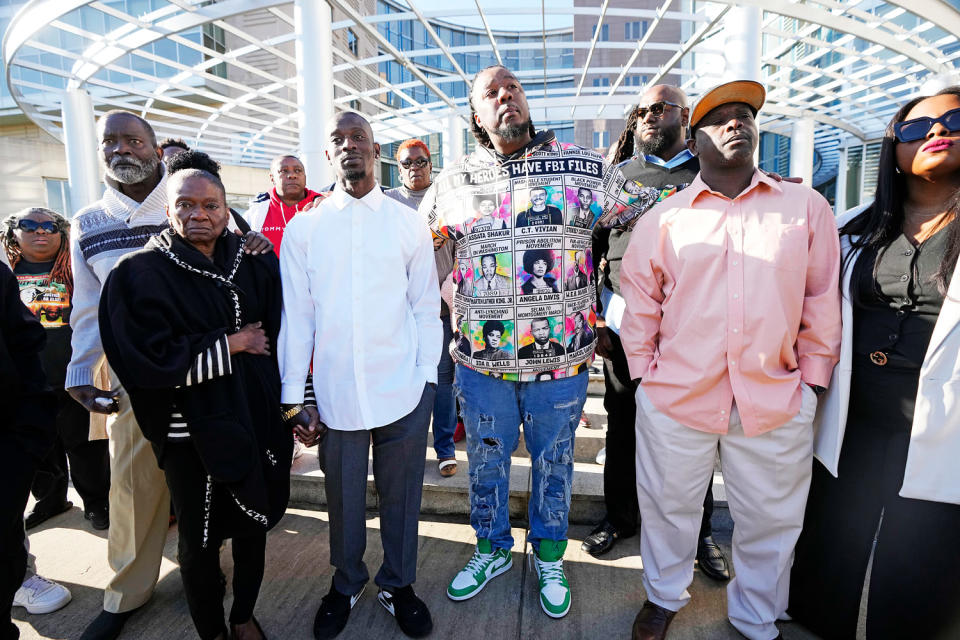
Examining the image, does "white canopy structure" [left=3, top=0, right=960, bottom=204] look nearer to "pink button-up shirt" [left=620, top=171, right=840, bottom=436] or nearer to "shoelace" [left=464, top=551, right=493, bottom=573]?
"pink button-up shirt" [left=620, top=171, right=840, bottom=436]

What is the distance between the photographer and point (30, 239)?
302 centimetres

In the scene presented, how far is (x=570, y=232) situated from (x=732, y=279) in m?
0.67

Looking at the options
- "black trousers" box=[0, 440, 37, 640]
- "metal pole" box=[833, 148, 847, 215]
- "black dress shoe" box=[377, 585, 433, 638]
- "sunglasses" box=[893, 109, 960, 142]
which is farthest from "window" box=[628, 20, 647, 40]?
"black trousers" box=[0, 440, 37, 640]

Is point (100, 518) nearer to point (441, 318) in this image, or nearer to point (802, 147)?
point (441, 318)

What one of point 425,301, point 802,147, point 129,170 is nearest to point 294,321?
point 425,301

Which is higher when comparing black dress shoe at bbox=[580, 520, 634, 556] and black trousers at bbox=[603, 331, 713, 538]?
black trousers at bbox=[603, 331, 713, 538]

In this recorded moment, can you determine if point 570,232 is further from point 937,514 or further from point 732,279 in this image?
point 937,514

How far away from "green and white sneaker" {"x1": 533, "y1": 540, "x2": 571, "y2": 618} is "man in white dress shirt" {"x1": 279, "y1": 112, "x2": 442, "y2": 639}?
55 centimetres

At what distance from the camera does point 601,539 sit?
2709 mm

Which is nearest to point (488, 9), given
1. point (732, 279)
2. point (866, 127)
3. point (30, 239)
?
point (30, 239)

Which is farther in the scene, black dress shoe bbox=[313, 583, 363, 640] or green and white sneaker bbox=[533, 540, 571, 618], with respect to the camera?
green and white sneaker bbox=[533, 540, 571, 618]

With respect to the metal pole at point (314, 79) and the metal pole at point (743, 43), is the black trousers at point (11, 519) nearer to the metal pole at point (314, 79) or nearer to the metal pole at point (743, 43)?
the metal pole at point (314, 79)

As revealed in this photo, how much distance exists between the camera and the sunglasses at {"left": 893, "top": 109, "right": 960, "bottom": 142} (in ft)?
5.55

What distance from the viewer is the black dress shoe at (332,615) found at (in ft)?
7.00
